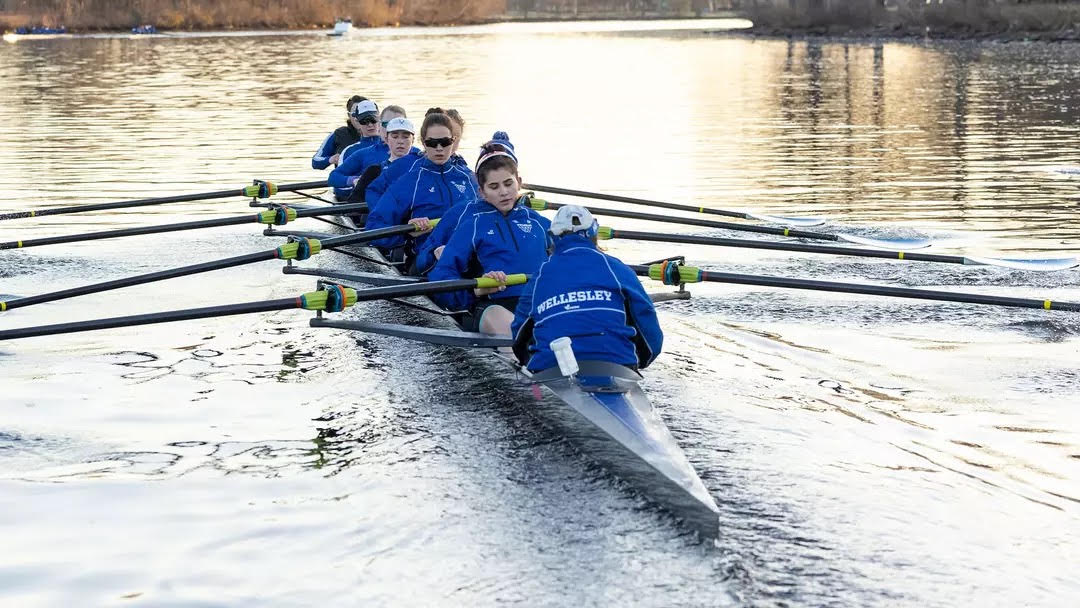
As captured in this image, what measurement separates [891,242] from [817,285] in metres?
4.75

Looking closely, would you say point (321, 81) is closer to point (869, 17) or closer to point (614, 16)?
point (869, 17)

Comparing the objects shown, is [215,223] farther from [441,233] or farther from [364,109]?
[441,233]

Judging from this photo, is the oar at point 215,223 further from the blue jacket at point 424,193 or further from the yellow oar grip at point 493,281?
the yellow oar grip at point 493,281

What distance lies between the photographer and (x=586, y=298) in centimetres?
658

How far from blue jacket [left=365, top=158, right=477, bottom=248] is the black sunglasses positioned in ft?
1.31

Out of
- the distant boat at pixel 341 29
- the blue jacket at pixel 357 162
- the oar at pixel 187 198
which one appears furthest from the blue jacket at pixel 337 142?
the distant boat at pixel 341 29

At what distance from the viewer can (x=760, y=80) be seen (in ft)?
143

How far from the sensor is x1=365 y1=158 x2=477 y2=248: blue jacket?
10.8 metres

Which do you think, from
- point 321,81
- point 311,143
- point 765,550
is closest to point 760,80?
point 321,81

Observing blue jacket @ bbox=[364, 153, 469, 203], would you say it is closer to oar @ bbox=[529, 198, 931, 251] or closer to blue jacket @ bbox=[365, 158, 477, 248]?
blue jacket @ bbox=[365, 158, 477, 248]

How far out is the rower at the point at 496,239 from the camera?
8109mm

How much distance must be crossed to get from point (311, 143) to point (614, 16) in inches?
4923

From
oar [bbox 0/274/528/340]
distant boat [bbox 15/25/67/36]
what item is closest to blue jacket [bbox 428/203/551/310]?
oar [bbox 0/274/528/340]

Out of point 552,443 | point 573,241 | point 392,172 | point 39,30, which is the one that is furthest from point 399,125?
point 39,30
